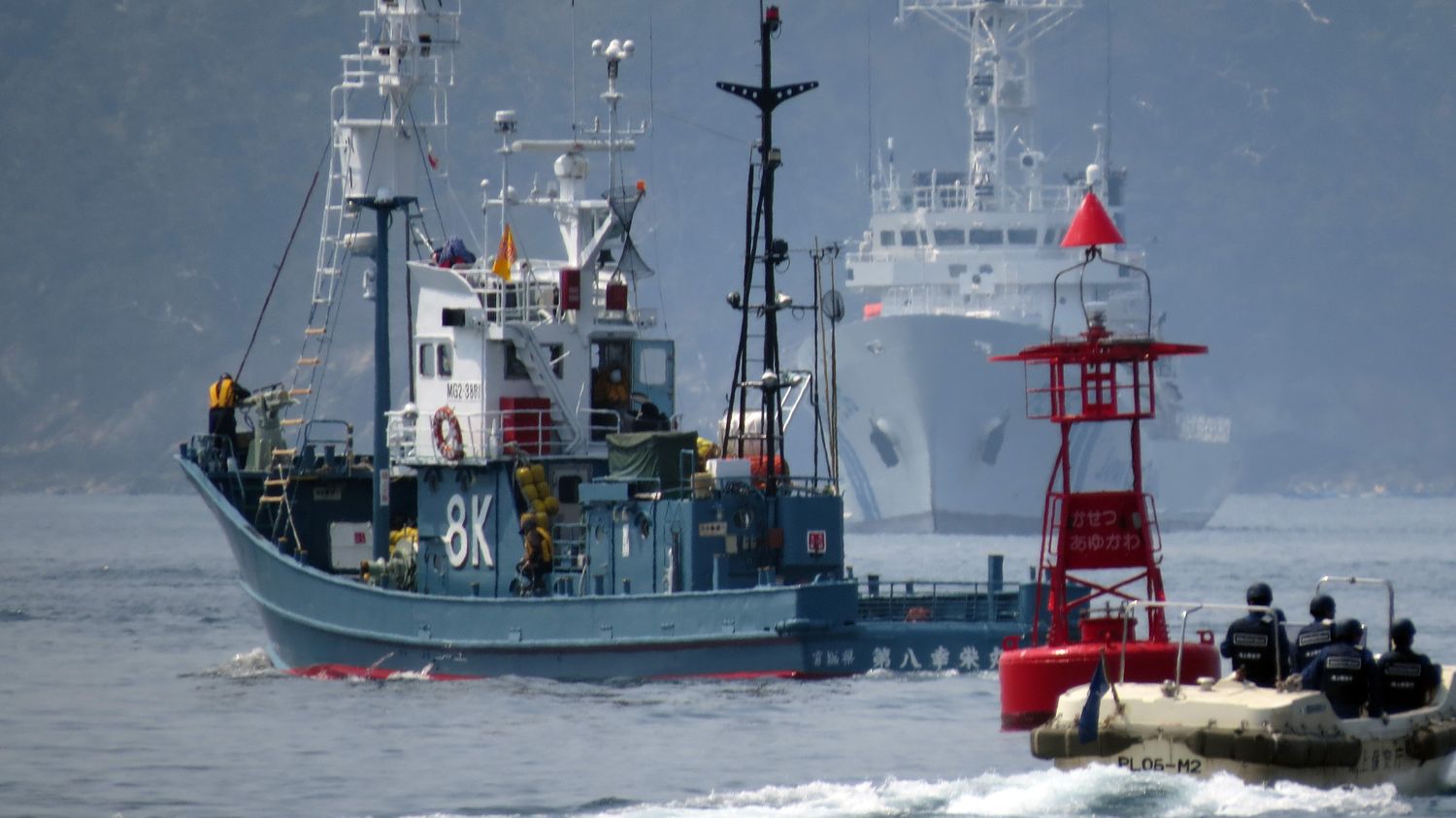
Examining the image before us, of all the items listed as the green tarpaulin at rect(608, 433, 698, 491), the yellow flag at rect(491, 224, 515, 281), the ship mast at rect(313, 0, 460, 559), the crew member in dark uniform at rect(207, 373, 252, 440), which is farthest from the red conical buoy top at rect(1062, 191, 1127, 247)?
the crew member in dark uniform at rect(207, 373, 252, 440)

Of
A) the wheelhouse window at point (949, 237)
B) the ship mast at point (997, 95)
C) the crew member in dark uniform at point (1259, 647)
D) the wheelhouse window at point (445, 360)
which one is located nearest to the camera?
the crew member in dark uniform at point (1259, 647)

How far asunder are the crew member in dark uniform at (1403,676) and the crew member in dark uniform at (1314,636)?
49 cm

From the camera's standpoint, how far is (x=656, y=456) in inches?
1224

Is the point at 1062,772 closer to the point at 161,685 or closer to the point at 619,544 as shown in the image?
the point at 619,544

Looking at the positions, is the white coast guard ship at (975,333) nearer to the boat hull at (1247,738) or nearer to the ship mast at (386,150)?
the ship mast at (386,150)

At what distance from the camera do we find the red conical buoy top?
77.3 ft

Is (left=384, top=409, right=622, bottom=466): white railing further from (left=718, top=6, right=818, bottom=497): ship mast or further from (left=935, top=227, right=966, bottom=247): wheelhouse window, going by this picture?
(left=935, top=227, right=966, bottom=247): wheelhouse window

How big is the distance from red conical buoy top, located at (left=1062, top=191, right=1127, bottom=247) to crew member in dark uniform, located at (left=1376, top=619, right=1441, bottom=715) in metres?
4.24

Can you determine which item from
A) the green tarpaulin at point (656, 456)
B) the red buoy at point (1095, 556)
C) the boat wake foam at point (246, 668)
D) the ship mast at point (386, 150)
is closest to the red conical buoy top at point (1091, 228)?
the red buoy at point (1095, 556)

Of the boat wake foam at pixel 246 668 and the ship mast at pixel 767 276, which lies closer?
the ship mast at pixel 767 276

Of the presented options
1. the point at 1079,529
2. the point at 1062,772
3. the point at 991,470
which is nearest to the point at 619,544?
the point at 1079,529

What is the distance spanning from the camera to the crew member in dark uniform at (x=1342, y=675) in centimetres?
2114

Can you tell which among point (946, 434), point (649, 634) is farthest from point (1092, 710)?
point (946, 434)

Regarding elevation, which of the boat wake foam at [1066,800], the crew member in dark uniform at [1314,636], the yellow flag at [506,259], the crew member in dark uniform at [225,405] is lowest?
the boat wake foam at [1066,800]
